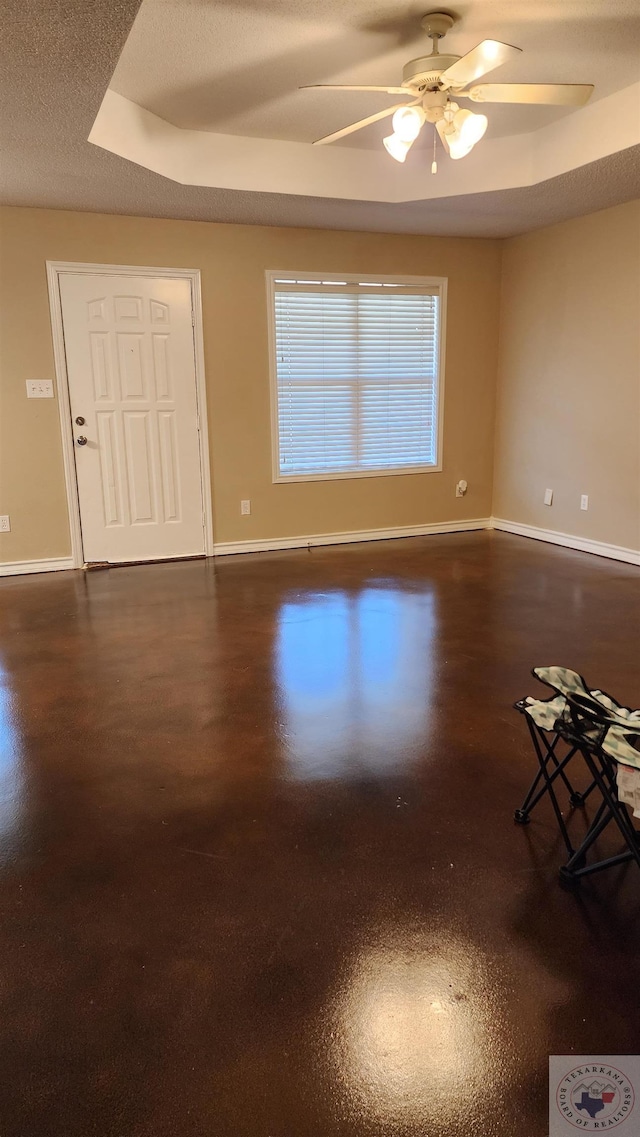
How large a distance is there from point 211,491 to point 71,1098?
14.7ft

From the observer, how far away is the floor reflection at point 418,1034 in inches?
50.8

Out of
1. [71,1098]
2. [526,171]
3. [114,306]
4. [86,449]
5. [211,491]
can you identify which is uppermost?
[526,171]

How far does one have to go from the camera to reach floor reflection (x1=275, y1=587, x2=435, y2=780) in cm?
254

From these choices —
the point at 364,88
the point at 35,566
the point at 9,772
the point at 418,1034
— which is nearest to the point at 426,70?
the point at 364,88

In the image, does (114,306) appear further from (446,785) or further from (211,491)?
(446,785)

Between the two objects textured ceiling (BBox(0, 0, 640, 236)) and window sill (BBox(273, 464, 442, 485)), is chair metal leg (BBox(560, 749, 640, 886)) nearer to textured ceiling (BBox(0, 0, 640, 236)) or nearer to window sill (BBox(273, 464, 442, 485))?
textured ceiling (BBox(0, 0, 640, 236))

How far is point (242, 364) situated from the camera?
5.39m

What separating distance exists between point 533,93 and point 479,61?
0.45 m

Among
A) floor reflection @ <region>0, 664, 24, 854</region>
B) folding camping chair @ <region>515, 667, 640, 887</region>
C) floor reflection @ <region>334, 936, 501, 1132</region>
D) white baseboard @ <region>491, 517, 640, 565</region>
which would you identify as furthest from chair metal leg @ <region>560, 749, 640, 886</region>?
white baseboard @ <region>491, 517, 640, 565</region>

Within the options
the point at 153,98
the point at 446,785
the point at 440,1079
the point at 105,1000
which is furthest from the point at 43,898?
the point at 153,98

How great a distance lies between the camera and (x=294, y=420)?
18.6ft

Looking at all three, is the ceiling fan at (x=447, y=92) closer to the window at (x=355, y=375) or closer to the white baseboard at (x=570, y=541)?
the window at (x=355, y=375)

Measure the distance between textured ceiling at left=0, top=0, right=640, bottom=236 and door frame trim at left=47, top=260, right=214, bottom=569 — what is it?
38 cm

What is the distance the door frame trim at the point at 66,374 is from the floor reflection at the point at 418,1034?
4218 millimetres
